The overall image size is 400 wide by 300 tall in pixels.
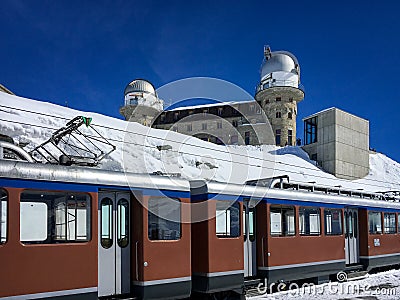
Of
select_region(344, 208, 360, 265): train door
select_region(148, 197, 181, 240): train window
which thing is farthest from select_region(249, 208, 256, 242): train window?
select_region(344, 208, 360, 265): train door

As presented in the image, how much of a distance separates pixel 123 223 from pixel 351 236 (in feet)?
36.4

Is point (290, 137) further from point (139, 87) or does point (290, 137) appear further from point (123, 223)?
point (123, 223)

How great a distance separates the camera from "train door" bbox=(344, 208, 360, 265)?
18.1 m

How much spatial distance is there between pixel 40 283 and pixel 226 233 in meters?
5.30

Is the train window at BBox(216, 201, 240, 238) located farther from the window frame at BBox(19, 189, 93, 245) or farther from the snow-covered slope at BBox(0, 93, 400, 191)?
the snow-covered slope at BBox(0, 93, 400, 191)

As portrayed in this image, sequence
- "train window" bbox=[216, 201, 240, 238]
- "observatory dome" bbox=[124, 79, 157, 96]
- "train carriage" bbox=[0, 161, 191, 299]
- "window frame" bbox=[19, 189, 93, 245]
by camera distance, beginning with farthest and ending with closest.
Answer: "observatory dome" bbox=[124, 79, 157, 96]
"train window" bbox=[216, 201, 240, 238]
"window frame" bbox=[19, 189, 93, 245]
"train carriage" bbox=[0, 161, 191, 299]

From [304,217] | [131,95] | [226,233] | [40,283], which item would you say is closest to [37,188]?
[40,283]

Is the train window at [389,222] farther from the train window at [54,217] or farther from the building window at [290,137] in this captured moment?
the building window at [290,137]

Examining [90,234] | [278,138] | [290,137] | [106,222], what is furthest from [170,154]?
[90,234]

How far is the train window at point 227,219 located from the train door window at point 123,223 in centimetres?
264

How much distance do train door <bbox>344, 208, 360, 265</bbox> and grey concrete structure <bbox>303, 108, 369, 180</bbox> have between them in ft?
121

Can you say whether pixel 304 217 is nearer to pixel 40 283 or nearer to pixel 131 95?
pixel 40 283

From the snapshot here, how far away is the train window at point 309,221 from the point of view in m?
15.1

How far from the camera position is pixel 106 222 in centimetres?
1000
